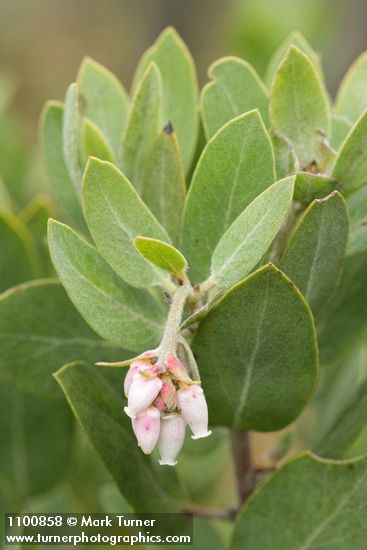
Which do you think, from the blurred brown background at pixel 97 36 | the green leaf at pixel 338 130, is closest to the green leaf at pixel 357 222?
the green leaf at pixel 338 130

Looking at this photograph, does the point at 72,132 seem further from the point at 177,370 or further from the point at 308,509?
the point at 308,509

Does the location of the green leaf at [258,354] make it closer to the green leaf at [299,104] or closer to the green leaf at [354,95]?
the green leaf at [299,104]

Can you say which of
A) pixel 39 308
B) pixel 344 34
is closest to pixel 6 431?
pixel 39 308

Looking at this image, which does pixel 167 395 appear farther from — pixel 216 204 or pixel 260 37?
pixel 260 37

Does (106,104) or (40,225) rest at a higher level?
(106,104)

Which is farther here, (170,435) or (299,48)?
(299,48)

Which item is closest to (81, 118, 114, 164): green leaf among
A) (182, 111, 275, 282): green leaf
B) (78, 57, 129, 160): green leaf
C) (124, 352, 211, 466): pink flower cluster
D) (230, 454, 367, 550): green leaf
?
(78, 57, 129, 160): green leaf

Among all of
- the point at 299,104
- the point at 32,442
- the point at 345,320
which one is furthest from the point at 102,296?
the point at 32,442
